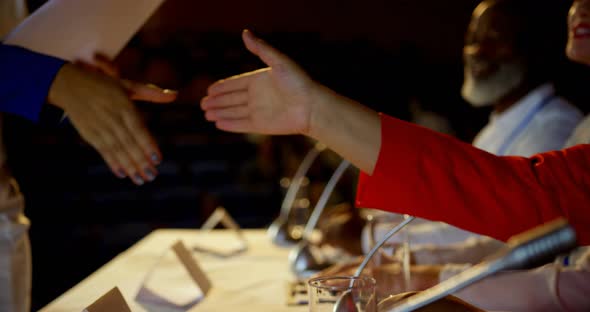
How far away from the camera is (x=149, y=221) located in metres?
4.62

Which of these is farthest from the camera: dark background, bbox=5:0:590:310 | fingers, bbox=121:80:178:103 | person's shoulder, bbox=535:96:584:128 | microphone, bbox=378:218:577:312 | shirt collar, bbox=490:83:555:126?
dark background, bbox=5:0:590:310

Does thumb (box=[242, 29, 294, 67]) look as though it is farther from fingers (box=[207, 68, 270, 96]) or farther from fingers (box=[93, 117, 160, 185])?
fingers (box=[93, 117, 160, 185])

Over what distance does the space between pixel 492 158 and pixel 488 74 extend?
4.65 feet

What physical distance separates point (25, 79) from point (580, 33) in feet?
3.12

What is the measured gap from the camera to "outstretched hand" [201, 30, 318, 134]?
2.19 ft

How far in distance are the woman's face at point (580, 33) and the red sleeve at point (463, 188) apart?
0.42 m

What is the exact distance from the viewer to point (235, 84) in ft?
2.38

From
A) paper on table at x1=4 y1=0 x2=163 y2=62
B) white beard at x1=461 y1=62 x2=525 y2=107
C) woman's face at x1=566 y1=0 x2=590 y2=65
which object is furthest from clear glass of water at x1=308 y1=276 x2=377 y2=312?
white beard at x1=461 y1=62 x2=525 y2=107

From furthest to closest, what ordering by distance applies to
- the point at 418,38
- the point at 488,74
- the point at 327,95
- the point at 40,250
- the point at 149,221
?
the point at 418,38 < the point at 149,221 < the point at 40,250 < the point at 488,74 < the point at 327,95

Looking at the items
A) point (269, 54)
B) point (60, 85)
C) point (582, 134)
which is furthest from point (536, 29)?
point (60, 85)

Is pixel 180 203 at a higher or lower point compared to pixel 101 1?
lower

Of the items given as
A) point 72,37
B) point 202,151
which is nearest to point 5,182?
point 72,37

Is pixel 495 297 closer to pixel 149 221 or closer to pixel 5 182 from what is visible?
pixel 5 182

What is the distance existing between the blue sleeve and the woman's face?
2.93ft
